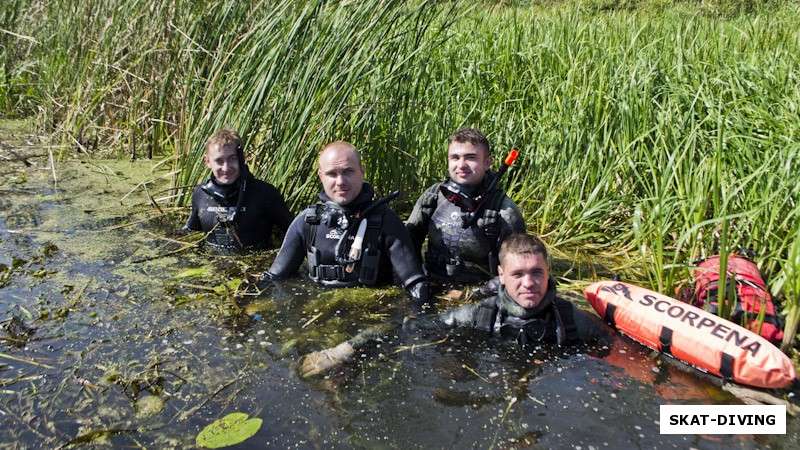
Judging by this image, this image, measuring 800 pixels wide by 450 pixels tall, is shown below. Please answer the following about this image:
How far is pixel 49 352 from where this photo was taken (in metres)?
3.59

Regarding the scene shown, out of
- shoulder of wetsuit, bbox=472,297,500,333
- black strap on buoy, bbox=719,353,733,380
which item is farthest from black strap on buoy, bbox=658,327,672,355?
shoulder of wetsuit, bbox=472,297,500,333

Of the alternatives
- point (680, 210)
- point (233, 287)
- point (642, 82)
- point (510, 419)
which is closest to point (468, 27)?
point (642, 82)

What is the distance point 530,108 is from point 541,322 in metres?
2.56

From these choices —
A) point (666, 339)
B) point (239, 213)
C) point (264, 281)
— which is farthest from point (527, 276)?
point (239, 213)

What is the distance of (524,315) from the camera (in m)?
3.70

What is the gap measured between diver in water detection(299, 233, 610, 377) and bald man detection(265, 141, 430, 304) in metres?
0.56

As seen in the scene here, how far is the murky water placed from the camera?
2.93m

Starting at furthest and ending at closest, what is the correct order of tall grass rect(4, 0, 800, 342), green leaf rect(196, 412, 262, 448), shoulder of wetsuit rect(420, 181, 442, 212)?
shoulder of wetsuit rect(420, 181, 442, 212) → tall grass rect(4, 0, 800, 342) → green leaf rect(196, 412, 262, 448)

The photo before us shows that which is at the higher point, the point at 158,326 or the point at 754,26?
the point at 754,26

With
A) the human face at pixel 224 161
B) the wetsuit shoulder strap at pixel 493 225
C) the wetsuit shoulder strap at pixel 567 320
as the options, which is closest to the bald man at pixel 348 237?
the wetsuit shoulder strap at pixel 493 225

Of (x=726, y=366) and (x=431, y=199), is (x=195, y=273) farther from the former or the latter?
(x=726, y=366)

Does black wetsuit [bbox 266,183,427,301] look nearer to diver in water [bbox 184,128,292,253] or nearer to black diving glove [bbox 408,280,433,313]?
black diving glove [bbox 408,280,433,313]

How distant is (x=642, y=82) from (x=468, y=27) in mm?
2567

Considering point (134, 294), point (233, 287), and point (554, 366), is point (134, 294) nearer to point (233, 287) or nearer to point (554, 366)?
point (233, 287)
